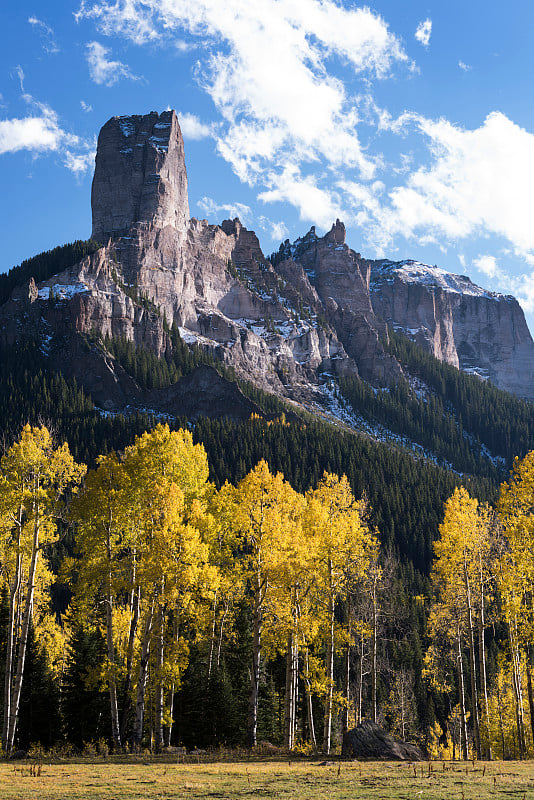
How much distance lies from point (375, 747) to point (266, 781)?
768 cm

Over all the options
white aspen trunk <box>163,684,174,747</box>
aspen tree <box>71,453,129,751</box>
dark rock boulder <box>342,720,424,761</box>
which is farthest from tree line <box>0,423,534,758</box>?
dark rock boulder <box>342,720,424,761</box>

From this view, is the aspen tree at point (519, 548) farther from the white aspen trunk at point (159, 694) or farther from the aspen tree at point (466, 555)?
the white aspen trunk at point (159, 694)

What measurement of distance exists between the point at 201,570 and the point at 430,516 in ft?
389

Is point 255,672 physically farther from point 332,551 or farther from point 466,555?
point 466,555

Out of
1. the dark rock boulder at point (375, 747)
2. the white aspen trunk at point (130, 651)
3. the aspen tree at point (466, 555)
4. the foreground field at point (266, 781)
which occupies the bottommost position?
the dark rock boulder at point (375, 747)

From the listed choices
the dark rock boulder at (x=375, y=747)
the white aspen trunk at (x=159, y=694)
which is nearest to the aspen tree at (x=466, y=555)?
the dark rock boulder at (x=375, y=747)

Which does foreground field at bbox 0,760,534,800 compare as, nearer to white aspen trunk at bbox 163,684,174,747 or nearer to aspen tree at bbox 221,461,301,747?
aspen tree at bbox 221,461,301,747

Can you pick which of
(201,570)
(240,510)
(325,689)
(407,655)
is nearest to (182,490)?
(240,510)

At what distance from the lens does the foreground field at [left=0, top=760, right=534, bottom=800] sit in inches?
542

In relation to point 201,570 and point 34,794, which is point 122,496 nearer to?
point 201,570

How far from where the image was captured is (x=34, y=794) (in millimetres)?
13883

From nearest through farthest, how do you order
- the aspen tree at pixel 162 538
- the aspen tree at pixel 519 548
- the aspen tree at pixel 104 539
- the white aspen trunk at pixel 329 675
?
the aspen tree at pixel 162 538 → the aspen tree at pixel 104 539 → the aspen tree at pixel 519 548 → the white aspen trunk at pixel 329 675

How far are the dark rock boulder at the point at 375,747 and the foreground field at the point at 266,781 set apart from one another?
156 centimetres

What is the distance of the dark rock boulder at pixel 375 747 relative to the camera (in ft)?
72.0
